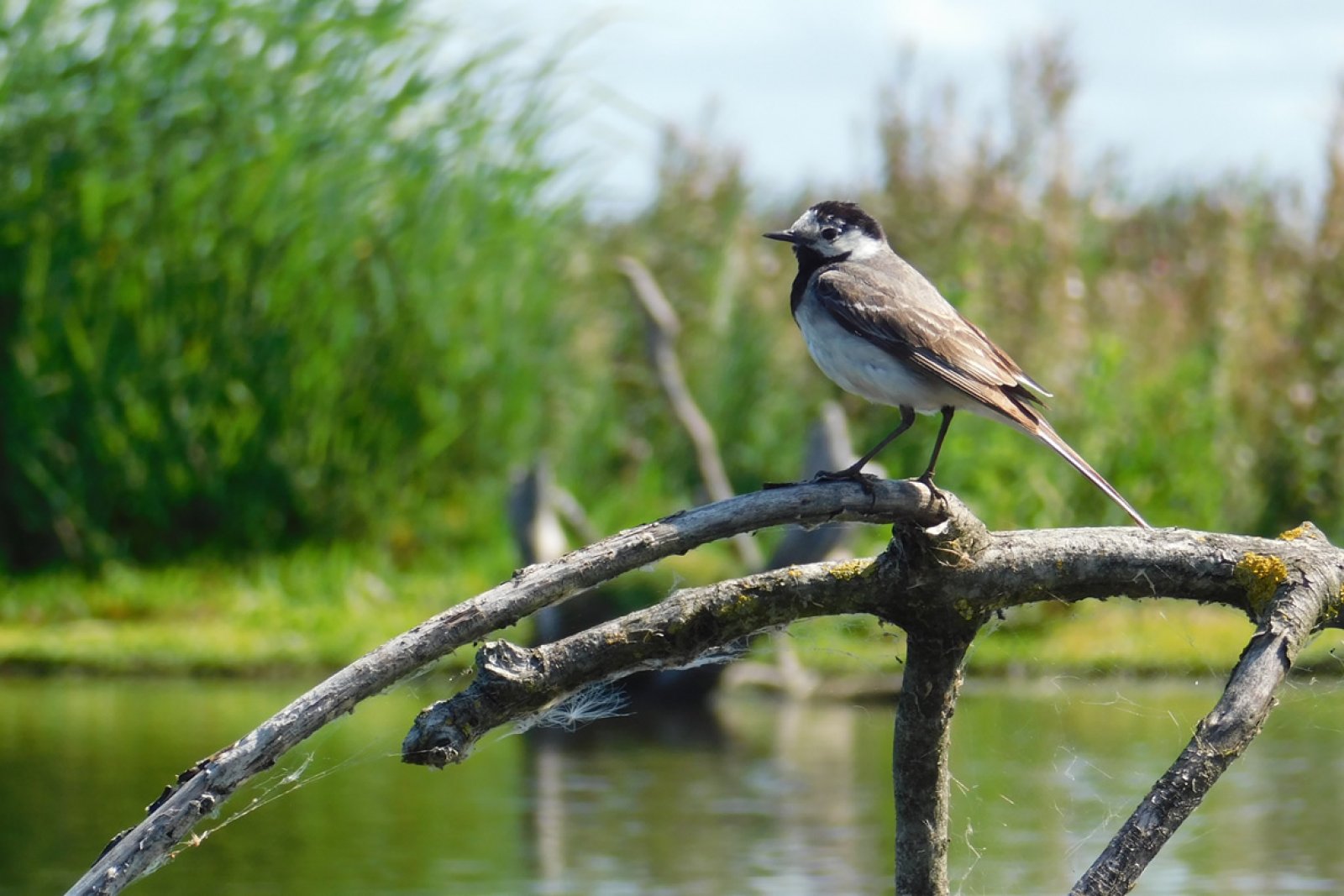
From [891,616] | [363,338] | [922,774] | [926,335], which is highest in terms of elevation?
[926,335]

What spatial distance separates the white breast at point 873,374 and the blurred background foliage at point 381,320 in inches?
265

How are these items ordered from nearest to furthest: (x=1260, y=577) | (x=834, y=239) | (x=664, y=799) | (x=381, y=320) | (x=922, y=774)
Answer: (x=1260, y=577) → (x=922, y=774) → (x=834, y=239) → (x=664, y=799) → (x=381, y=320)

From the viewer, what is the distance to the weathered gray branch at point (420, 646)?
10.2ft

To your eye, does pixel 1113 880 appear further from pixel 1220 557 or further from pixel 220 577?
pixel 220 577

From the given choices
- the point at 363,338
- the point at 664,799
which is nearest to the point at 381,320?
the point at 363,338

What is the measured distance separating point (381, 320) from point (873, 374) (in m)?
8.47

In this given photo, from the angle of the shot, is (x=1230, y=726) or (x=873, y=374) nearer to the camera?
(x=1230, y=726)

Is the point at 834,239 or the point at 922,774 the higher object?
the point at 834,239

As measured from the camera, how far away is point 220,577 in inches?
480

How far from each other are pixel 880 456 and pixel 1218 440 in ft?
8.21

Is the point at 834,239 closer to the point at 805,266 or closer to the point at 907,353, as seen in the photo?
the point at 805,266

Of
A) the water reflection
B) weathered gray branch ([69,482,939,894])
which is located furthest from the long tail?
the water reflection

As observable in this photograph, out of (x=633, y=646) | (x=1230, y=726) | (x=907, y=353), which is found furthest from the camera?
(x=907, y=353)

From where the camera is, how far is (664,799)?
778cm
